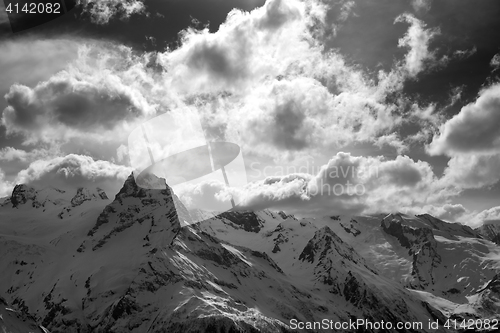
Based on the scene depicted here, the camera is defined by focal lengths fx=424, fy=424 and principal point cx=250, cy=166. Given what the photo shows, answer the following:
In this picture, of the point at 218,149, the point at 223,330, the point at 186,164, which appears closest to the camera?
the point at 218,149

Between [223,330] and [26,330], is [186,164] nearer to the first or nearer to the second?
[26,330]

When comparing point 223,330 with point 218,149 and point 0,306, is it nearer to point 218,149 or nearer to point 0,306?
point 0,306

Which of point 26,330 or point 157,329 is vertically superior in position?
point 26,330

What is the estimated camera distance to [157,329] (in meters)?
198

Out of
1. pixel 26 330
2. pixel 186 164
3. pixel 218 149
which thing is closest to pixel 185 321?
pixel 26 330

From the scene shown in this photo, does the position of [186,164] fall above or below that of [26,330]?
above

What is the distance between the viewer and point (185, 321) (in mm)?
198000

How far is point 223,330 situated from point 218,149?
443 feet

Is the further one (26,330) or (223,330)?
(223,330)

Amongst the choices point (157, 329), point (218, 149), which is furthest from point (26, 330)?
point (157, 329)

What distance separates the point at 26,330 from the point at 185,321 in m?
107

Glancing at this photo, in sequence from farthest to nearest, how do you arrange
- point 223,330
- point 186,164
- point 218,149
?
point 223,330 < point 186,164 < point 218,149

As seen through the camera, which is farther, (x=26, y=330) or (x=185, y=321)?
(x=185, y=321)

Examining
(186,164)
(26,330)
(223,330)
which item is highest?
(186,164)
